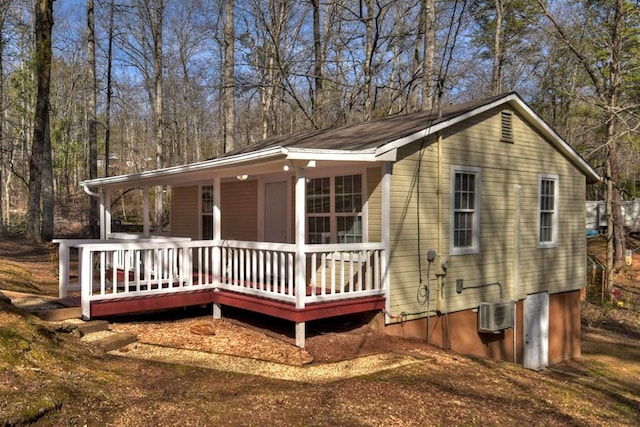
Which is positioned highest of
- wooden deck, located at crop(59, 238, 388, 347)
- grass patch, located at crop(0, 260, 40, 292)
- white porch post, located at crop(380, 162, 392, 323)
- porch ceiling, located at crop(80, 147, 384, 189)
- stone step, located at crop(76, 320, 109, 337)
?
porch ceiling, located at crop(80, 147, 384, 189)

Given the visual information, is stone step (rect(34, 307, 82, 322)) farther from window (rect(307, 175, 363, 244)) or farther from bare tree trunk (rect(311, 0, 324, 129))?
bare tree trunk (rect(311, 0, 324, 129))

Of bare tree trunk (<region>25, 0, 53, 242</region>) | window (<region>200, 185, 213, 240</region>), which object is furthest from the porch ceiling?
bare tree trunk (<region>25, 0, 53, 242</region>)

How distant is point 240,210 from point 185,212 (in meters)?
2.26

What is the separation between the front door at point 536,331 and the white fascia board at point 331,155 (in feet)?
19.2

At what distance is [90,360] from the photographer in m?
5.69

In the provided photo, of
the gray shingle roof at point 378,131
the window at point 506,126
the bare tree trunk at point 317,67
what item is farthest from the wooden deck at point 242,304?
the bare tree trunk at point 317,67

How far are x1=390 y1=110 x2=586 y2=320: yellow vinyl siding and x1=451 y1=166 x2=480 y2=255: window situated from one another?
136mm

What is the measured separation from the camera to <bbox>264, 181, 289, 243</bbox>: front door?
10344mm

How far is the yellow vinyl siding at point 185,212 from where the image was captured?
1263 cm

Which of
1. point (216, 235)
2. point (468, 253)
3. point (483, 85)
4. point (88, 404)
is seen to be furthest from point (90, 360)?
point (483, 85)

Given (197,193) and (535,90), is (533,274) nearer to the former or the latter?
(197,193)

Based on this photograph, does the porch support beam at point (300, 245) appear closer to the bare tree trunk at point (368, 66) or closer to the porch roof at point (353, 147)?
the porch roof at point (353, 147)

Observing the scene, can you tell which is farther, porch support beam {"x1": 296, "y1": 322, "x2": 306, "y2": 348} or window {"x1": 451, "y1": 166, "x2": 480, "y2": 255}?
window {"x1": 451, "y1": 166, "x2": 480, "y2": 255}

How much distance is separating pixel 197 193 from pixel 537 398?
8.88 meters
